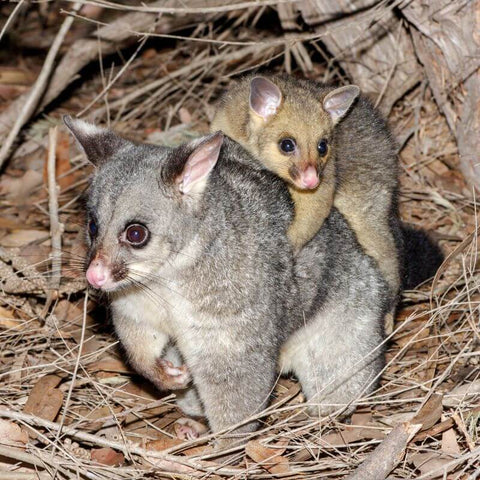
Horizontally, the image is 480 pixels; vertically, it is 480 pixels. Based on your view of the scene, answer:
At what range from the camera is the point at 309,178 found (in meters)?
4.62

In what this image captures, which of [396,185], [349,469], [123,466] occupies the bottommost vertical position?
[123,466]

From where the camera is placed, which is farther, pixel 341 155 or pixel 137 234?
pixel 341 155

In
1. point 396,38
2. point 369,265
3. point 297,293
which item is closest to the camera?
point 297,293

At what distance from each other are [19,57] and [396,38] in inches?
158

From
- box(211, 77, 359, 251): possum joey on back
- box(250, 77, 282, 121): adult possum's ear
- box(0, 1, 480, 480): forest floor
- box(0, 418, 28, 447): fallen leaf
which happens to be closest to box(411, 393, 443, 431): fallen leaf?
box(0, 1, 480, 480): forest floor

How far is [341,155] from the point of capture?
5324 mm

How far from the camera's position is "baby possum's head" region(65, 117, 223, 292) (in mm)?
3926

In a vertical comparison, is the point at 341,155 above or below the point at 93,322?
above

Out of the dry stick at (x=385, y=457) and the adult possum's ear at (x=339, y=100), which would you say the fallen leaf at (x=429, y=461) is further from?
the adult possum's ear at (x=339, y=100)

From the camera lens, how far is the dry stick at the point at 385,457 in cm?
388

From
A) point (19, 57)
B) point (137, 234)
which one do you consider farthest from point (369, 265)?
point (19, 57)

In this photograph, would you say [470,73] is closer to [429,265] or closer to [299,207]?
[429,265]

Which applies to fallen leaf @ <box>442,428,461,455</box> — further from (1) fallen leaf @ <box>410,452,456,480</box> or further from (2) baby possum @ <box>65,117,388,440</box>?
(2) baby possum @ <box>65,117,388,440</box>

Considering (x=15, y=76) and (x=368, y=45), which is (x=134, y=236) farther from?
(x=15, y=76)
